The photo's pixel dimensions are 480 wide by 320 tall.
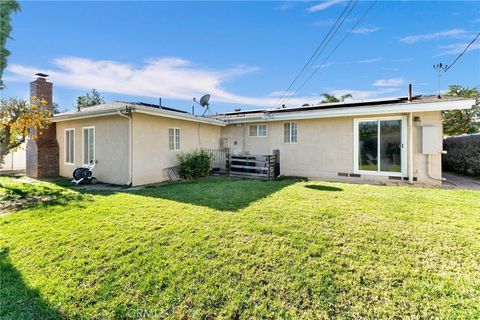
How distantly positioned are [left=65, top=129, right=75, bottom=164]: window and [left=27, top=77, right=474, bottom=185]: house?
2.0 inches

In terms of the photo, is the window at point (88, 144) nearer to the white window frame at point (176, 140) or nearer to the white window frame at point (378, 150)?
the white window frame at point (176, 140)

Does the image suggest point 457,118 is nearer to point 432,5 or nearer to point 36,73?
point 432,5

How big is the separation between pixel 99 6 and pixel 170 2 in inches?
114

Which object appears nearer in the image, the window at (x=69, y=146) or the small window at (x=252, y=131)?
the window at (x=69, y=146)

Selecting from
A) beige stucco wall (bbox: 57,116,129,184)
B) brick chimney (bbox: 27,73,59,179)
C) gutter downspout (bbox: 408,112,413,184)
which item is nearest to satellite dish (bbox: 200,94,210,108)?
beige stucco wall (bbox: 57,116,129,184)

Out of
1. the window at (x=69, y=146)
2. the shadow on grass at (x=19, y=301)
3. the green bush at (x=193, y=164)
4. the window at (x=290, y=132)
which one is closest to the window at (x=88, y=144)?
the window at (x=69, y=146)

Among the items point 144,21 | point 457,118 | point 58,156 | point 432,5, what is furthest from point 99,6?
point 457,118

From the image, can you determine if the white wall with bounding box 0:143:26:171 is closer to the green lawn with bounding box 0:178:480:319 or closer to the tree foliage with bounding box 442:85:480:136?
the green lawn with bounding box 0:178:480:319

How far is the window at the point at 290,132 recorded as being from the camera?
39.7 feet

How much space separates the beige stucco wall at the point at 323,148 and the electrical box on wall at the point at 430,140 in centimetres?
25

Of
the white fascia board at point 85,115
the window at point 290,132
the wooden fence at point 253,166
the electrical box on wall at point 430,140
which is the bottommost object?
the wooden fence at point 253,166

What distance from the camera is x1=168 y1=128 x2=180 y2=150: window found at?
11383mm

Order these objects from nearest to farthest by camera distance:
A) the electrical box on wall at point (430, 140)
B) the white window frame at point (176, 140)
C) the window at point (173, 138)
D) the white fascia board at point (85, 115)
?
the electrical box on wall at point (430, 140)
the white fascia board at point (85, 115)
the window at point (173, 138)
the white window frame at point (176, 140)

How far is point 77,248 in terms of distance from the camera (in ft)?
14.0
